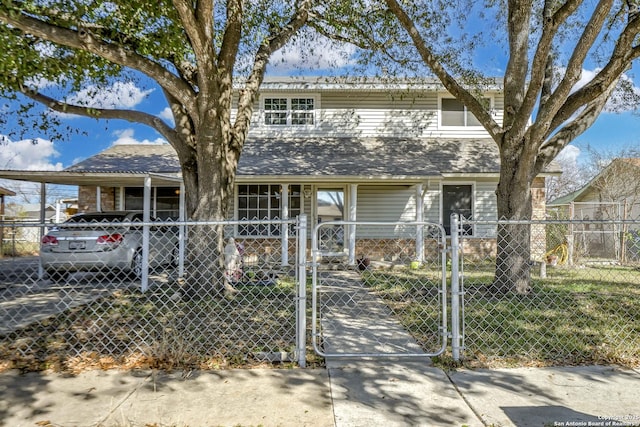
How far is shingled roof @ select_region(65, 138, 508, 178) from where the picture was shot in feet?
36.2

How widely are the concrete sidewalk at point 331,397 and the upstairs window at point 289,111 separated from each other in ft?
37.6

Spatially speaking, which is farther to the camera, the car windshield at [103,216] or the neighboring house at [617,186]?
the neighboring house at [617,186]

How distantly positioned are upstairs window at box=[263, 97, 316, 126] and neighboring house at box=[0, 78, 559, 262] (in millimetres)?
37

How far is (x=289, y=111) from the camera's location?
45.6ft

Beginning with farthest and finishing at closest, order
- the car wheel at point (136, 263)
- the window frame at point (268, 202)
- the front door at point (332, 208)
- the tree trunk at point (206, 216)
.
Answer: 1. the window frame at point (268, 202)
2. the front door at point (332, 208)
3. the car wheel at point (136, 263)
4. the tree trunk at point (206, 216)

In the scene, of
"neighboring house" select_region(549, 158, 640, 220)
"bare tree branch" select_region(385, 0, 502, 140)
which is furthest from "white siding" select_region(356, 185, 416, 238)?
"neighboring house" select_region(549, 158, 640, 220)

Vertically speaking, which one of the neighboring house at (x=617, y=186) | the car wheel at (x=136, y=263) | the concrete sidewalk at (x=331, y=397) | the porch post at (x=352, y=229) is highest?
the neighboring house at (x=617, y=186)

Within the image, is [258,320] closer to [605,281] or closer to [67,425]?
[67,425]

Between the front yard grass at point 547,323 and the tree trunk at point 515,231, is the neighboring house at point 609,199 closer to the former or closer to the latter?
the front yard grass at point 547,323

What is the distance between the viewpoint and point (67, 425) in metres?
2.72

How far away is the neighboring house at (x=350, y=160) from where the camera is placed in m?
11.4

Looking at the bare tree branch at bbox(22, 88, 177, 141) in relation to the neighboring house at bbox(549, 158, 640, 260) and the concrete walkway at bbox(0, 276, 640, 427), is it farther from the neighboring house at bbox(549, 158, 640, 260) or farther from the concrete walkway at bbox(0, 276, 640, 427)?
the neighboring house at bbox(549, 158, 640, 260)

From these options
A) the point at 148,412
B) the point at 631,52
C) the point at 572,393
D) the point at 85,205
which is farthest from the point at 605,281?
the point at 85,205

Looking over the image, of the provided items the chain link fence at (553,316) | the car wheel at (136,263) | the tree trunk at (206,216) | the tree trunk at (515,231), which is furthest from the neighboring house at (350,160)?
the tree trunk at (206,216)
